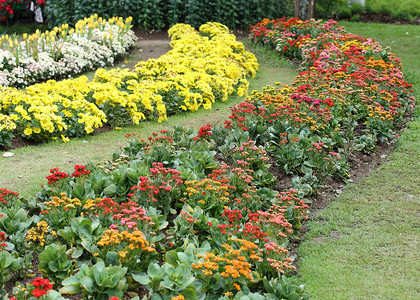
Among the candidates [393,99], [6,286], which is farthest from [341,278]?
[393,99]

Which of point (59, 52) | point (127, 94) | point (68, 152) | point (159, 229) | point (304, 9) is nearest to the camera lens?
point (159, 229)

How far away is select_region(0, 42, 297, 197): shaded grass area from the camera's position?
564cm

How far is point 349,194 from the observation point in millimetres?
5855

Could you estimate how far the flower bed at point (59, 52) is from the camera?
391 inches

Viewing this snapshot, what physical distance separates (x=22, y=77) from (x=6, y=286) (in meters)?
6.87

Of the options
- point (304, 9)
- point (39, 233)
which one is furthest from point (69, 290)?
point (304, 9)

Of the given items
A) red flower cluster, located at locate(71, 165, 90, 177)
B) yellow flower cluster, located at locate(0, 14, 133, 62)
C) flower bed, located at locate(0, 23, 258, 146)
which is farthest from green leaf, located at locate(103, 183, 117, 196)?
yellow flower cluster, located at locate(0, 14, 133, 62)

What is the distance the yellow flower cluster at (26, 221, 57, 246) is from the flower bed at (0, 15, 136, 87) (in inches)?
238

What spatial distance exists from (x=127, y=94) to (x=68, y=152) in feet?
4.91

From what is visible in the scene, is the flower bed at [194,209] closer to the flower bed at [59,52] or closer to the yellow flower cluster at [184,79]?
the yellow flower cluster at [184,79]

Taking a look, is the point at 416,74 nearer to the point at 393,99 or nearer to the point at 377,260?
the point at 393,99

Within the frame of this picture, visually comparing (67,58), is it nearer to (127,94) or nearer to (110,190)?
(127,94)

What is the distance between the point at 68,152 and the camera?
257 inches

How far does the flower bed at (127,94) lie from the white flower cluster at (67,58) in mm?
1443
